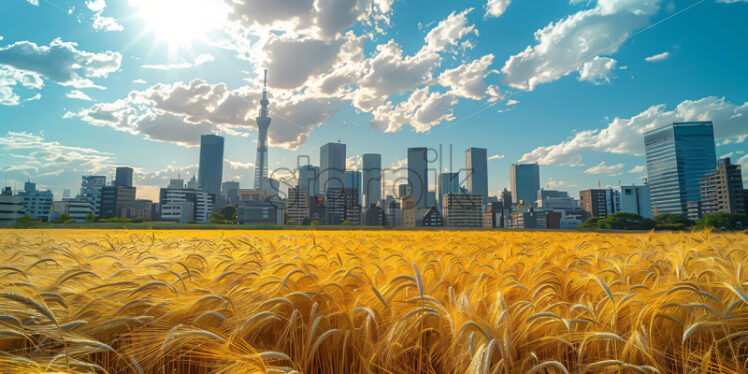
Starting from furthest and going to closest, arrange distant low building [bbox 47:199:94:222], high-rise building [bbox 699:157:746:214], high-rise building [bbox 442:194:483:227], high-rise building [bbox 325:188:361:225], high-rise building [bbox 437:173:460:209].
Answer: high-rise building [bbox 325:188:361:225] < high-rise building [bbox 442:194:483:227] < distant low building [bbox 47:199:94:222] < high-rise building [bbox 699:157:746:214] < high-rise building [bbox 437:173:460:209]

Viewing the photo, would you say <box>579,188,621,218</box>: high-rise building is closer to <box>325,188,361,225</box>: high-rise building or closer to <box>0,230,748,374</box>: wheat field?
<box>325,188,361,225</box>: high-rise building

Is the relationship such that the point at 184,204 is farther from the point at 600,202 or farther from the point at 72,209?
the point at 600,202

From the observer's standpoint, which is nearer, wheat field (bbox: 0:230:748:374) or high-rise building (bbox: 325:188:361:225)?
wheat field (bbox: 0:230:748:374)

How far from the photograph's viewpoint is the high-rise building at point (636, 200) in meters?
187

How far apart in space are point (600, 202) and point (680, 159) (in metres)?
61.1

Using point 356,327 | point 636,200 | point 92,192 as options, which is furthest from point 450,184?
point 636,200

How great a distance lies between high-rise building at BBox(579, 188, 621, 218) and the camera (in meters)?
177

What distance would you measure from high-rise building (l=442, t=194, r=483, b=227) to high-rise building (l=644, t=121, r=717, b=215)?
230 feet

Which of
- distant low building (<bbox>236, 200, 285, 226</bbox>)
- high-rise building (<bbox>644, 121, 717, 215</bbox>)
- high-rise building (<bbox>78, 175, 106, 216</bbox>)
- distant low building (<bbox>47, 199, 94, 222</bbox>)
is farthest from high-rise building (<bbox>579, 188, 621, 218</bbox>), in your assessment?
high-rise building (<bbox>78, 175, 106, 216</bbox>)

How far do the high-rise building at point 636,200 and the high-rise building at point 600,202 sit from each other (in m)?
10.0

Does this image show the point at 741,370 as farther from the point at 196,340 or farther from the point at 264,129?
the point at 264,129

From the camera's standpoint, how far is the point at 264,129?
167250 millimetres

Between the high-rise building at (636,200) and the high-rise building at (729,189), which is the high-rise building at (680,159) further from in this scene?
the high-rise building at (636,200)

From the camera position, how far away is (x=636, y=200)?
Answer: 18938 centimetres
